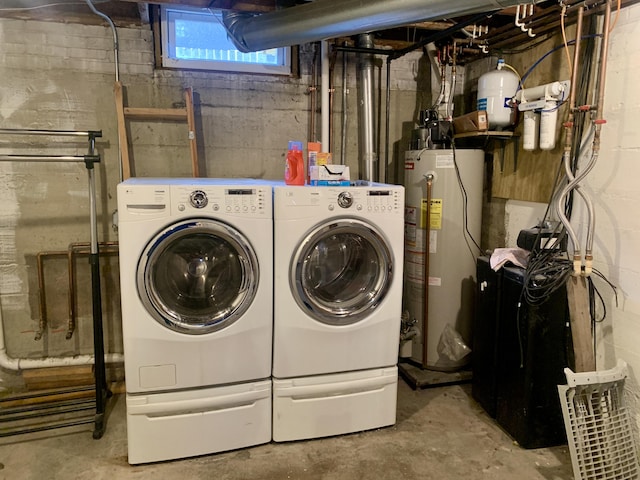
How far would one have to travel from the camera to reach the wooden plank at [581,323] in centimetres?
205

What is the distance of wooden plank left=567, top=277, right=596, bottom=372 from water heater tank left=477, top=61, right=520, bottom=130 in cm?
108

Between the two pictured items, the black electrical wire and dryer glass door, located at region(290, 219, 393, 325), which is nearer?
dryer glass door, located at region(290, 219, 393, 325)

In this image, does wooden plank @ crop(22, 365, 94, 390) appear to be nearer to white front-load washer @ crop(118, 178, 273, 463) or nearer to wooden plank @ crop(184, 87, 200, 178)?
white front-load washer @ crop(118, 178, 273, 463)

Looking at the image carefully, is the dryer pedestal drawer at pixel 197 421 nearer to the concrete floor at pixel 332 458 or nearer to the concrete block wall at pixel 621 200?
the concrete floor at pixel 332 458

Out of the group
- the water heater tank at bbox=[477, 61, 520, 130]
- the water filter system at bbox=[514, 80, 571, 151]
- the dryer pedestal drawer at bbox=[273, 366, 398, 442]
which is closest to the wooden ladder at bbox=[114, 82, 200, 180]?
the dryer pedestal drawer at bbox=[273, 366, 398, 442]

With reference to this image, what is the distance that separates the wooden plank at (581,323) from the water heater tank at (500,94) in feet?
3.56

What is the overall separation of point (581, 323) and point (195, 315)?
1718 mm

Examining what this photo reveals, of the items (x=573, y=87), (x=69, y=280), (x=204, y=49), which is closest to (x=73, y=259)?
(x=69, y=280)

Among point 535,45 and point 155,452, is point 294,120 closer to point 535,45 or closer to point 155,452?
point 535,45

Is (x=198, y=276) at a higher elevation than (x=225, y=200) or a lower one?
→ lower

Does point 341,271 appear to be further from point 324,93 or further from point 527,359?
point 324,93

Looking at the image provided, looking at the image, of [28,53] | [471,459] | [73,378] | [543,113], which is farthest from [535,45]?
[73,378]

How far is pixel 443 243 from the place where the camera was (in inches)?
117

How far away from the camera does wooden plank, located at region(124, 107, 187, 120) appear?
272 centimetres
